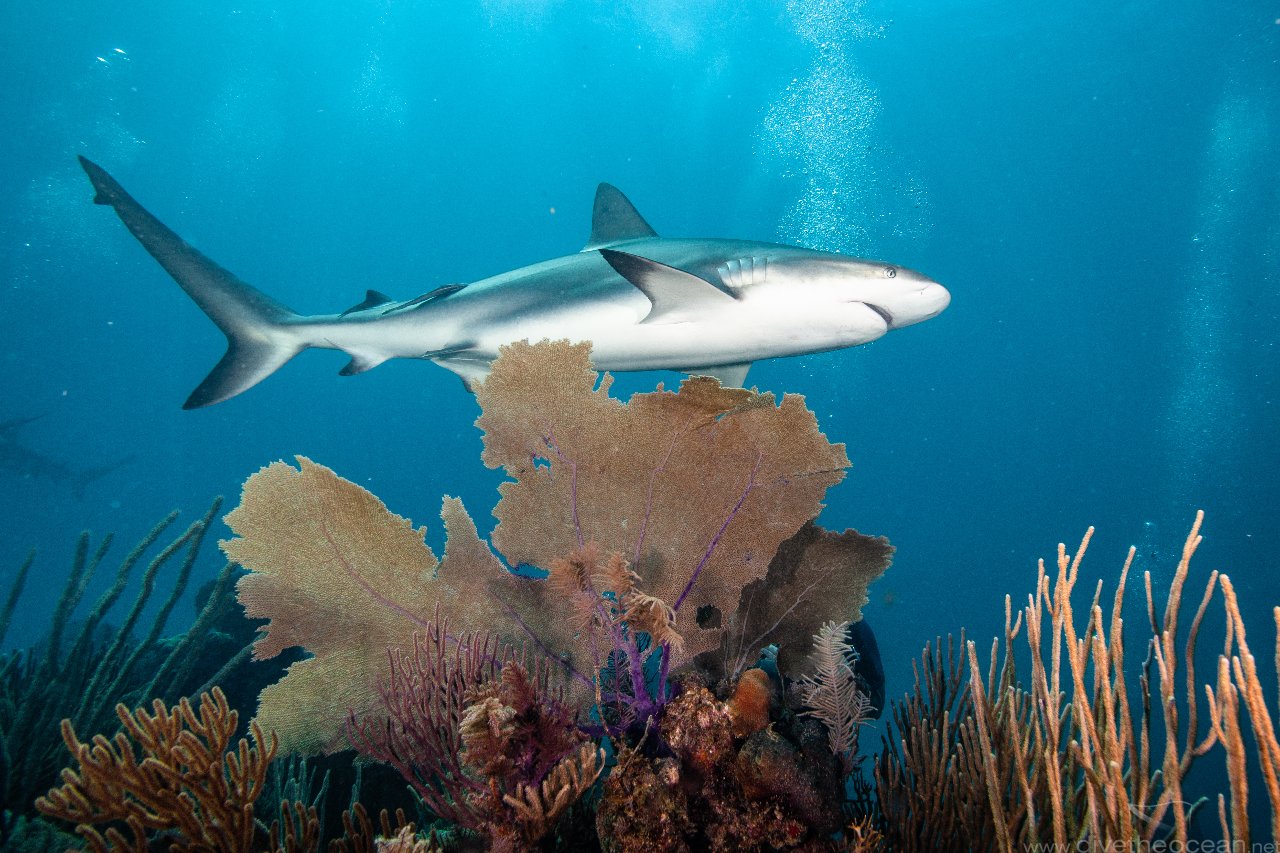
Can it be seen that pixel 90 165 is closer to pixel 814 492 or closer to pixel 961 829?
pixel 814 492

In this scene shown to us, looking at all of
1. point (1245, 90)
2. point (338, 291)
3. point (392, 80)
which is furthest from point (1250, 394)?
point (338, 291)

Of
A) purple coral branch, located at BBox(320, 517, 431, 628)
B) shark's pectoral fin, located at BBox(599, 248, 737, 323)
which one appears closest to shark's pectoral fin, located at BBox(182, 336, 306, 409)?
purple coral branch, located at BBox(320, 517, 431, 628)

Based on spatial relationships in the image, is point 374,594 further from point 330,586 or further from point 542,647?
point 542,647

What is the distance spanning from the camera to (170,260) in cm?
470

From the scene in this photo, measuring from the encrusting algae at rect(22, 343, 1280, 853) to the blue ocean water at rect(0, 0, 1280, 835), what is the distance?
1951 inches

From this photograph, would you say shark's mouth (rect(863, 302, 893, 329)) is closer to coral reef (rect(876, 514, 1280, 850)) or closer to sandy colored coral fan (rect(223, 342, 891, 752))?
sandy colored coral fan (rect(223, 342, 891, 752))

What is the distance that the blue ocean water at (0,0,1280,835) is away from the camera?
51.7 meters

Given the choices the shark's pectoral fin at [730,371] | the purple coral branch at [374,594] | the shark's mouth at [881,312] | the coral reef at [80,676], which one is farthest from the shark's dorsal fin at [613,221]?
the coral reef at [80,676]

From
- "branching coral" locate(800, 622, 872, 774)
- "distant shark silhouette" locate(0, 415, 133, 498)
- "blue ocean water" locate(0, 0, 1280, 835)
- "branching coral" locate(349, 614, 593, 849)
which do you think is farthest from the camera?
"blue ocean water" locate(0, 0, 1280, 835)

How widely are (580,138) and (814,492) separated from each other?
9026 cm

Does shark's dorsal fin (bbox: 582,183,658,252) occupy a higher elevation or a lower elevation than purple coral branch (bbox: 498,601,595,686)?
higher

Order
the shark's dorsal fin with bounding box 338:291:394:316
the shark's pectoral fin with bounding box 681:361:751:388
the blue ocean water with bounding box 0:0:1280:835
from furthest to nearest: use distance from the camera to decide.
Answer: the blue ocean water with bounding box 0:0:1280:835 < the shark's dorsal fin with bounding box 338:291:394:316 < the shark's pectoral fin with bounding box 681:361:751:388

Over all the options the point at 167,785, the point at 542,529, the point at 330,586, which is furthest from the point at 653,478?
the point at 167,785

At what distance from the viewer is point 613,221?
19.6 ft
